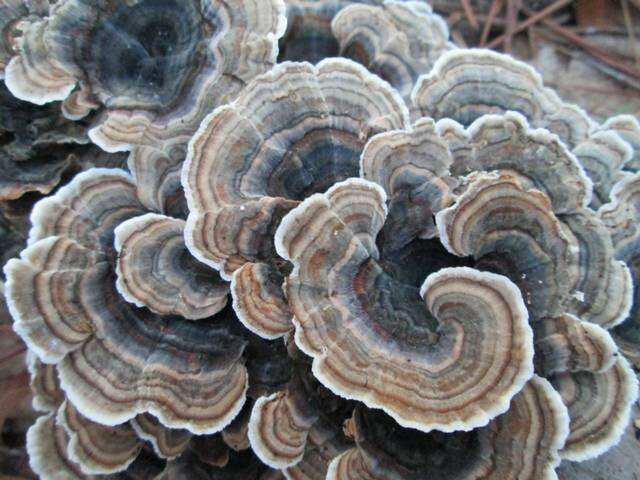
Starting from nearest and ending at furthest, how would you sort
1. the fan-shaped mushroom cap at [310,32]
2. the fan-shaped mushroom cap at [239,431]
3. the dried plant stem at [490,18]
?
1. the fan-shaped mushroom cap at [239,431]
2. the fan-shaped mushroom cap at [310,32]
3. the dried plant stem at [490,18]

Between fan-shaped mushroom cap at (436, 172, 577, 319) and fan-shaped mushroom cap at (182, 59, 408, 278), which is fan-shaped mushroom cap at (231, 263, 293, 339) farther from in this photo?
fan-shaped mushroom cap at (436, 172, 577, 319)

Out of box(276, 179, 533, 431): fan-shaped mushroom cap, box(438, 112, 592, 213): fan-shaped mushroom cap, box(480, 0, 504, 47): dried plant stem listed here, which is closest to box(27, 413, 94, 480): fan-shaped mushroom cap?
box(276, 179, 533, 431): fan-shaped mushroom cap

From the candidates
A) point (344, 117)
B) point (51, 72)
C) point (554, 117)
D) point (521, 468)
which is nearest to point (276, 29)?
point (344, 117)

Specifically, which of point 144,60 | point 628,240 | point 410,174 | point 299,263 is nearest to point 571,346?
point 628,240

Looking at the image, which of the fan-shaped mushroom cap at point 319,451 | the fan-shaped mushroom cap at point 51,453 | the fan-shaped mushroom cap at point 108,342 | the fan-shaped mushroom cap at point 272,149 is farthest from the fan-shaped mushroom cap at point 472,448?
the fan-shaped mushroom cap at point 51,453

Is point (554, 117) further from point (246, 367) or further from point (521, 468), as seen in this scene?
point (246, 367)

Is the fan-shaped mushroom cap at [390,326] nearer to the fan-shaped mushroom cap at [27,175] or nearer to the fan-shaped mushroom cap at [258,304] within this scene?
the fan-shaped mushroom cap at [258,304]
